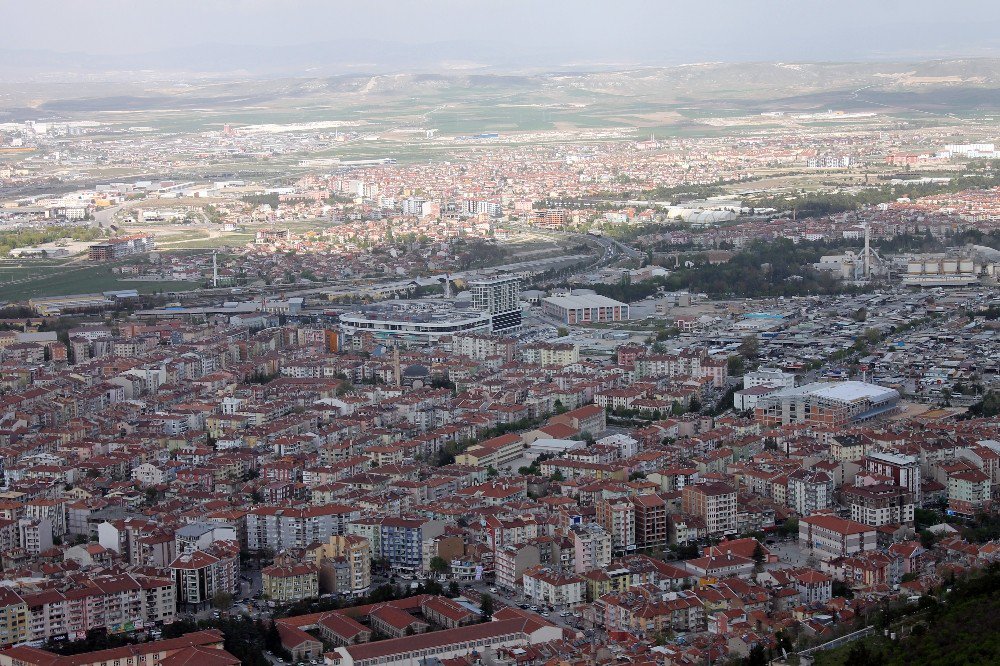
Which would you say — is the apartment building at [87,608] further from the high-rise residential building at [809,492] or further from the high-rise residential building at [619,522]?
the high-rise residential building at [809,492]

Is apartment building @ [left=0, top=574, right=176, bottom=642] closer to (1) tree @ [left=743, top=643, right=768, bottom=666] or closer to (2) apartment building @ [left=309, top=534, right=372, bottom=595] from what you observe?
(2) apartment building @ [left=309, top=534, right=372, bottom=595]

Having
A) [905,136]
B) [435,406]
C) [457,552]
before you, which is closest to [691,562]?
[457,552]

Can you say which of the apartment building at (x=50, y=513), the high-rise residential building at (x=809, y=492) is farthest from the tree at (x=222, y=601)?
the high-rise residential building at (x=809, y=492)

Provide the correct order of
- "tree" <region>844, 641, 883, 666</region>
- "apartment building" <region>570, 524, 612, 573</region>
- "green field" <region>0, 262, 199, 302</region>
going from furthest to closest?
"green field" <region>0, 262, 199, 302</region> < "apartment building" <region>570, 524, 612, 573</region> < "tree" <region>844, 641, 883, 666</region>

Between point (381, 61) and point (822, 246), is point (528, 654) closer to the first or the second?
point (822, 246)

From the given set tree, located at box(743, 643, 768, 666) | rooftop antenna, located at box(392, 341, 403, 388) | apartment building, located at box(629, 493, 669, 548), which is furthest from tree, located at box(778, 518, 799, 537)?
rooftop antenna, located at box(392, 341, 403, 388)

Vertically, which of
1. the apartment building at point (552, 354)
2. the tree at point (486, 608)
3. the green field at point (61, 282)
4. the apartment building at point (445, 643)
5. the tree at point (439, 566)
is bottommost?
the green field at point (61, 282)
